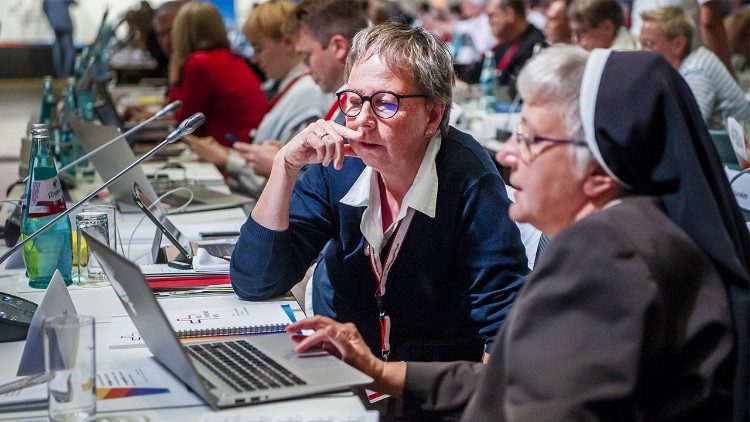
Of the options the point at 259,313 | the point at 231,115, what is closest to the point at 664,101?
the point at 259,313

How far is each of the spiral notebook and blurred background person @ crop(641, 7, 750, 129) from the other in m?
3.06

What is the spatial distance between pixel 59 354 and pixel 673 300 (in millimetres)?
818

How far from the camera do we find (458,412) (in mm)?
1694

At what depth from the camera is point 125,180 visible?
9.25ft

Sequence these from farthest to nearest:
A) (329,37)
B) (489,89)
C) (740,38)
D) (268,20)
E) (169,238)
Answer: (740,38)
(489,89)
(268,20)
(329,37)
(169,238)

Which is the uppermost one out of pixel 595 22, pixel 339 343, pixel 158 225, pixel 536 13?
pixel 339 343

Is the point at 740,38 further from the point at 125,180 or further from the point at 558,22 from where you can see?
the point at 125,180

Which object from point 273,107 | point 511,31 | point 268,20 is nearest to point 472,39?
point 511,31

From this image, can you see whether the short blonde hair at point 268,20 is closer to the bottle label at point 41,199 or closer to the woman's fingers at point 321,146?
the bottle label at point 41,199

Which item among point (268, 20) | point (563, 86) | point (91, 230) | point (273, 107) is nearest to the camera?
point (563, 86)

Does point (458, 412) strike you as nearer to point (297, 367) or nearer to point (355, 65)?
point (297, 367)

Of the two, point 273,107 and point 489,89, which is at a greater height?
point 273,107

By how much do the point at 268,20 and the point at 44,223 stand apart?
8.41 ft

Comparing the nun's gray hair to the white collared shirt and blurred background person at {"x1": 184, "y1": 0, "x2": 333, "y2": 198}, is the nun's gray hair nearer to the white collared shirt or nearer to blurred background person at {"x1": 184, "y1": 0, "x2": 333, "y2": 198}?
the white collared shirt
